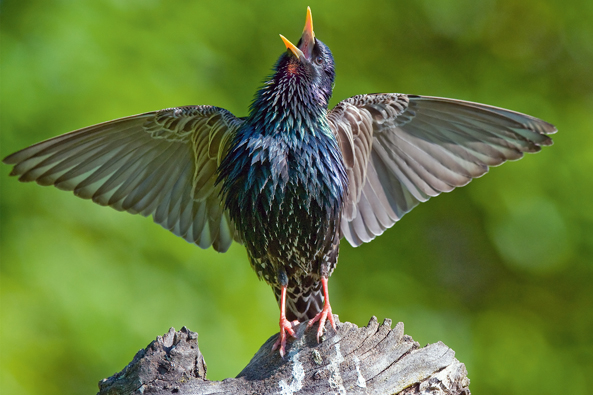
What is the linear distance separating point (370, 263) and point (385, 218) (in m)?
2.14

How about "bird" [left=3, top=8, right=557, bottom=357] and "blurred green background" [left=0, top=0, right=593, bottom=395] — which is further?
"blurred green background" [left=0, top=0, right=593, bottom=395]

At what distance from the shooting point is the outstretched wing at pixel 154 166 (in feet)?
13.0

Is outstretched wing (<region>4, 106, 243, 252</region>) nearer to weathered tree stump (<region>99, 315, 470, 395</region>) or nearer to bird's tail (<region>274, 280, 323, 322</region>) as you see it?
bird's tail (<region>274, 280, 323, 322</region>)

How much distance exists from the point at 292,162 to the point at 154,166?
41.9 inches

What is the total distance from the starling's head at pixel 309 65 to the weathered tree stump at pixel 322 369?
144 centimetres

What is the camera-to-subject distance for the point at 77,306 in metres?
4.51

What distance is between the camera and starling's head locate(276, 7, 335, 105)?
3832 mm

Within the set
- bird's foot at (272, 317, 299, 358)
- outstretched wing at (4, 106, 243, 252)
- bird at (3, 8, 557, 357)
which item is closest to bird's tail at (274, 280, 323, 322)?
bird at (3, 8, 557, 357)

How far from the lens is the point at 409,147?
4.27 meters

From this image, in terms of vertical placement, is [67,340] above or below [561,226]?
below

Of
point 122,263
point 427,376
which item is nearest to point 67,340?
point 122,263

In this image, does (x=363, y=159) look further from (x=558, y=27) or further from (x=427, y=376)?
(x=558, y=27)

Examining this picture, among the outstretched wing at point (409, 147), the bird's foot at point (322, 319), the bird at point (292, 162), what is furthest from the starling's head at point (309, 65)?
the bird's foot at point (322, 319)

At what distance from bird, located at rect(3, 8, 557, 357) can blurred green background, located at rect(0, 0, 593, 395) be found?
27.8 inches
